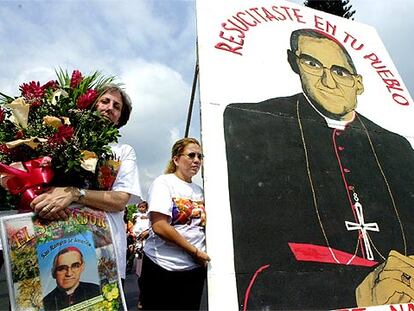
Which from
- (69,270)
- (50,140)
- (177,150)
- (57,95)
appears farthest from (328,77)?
(69,270)

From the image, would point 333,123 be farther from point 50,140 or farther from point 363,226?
point 50,140

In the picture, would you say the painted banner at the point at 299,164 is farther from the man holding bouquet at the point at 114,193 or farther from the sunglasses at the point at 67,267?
the sunglasses at the point at 67,267

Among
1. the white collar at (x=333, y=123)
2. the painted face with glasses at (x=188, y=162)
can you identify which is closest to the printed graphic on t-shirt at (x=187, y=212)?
the painted face with glasses at (x=188, y=162)

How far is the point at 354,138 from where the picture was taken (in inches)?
92.0

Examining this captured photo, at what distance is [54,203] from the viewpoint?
1312mm

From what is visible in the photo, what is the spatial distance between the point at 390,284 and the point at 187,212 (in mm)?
1039

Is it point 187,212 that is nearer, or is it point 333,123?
point 187,212

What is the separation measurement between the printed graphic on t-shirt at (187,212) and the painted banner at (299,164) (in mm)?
180

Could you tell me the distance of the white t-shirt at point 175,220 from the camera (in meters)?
1.79

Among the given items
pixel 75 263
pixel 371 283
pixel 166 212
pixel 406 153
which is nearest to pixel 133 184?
pixel 166 212

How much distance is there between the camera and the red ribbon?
52.2 inches

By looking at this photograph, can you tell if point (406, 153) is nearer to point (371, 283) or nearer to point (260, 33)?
point (371, 283)

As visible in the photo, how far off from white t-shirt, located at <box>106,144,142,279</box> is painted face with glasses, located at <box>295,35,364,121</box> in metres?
1.23

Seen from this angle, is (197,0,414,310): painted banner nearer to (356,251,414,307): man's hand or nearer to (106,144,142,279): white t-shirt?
(356,251,414,307): man's hand
